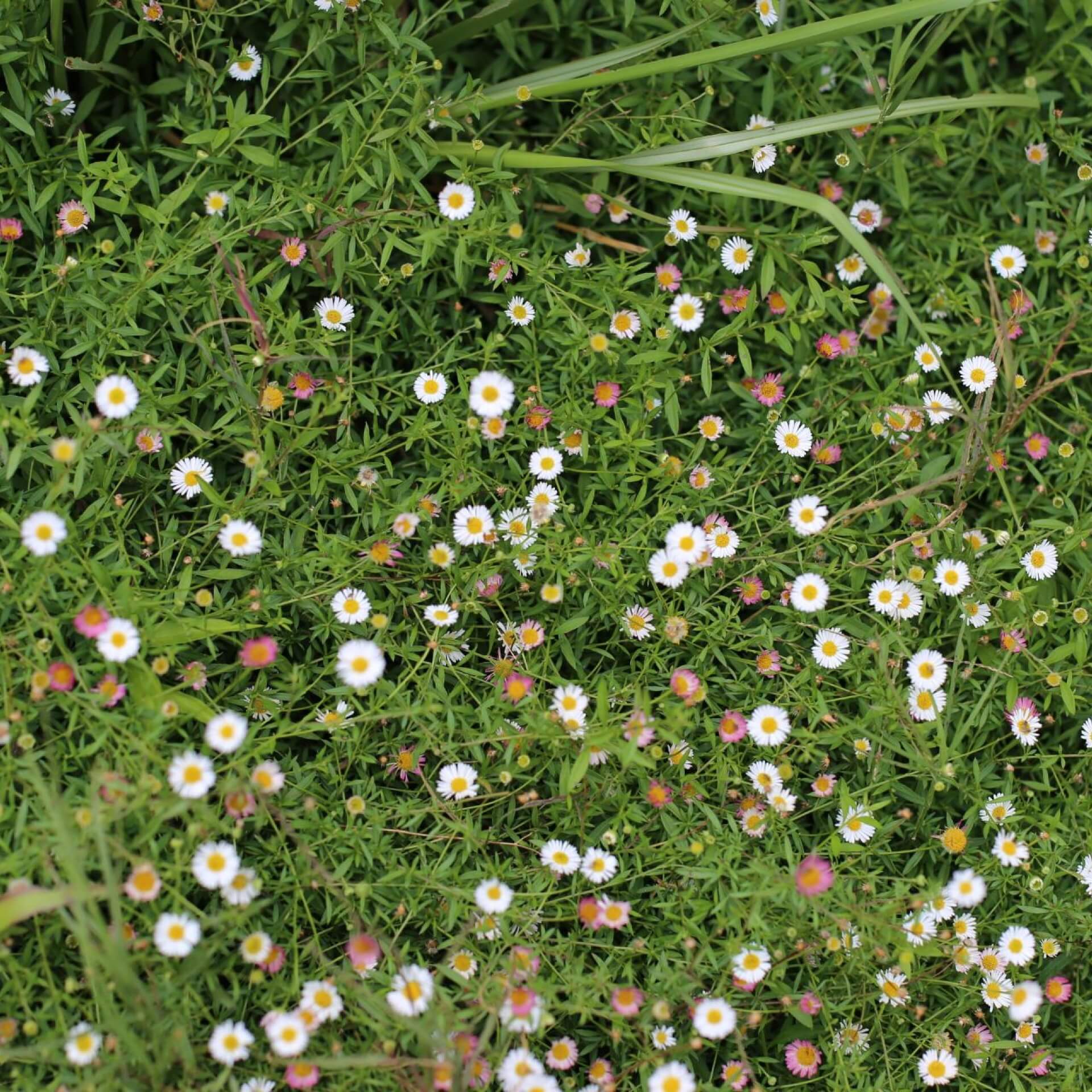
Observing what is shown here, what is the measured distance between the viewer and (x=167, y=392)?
2057mm

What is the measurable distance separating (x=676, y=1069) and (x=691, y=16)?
2.03 m

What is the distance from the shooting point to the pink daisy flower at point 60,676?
173cm

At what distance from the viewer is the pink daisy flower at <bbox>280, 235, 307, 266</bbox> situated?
2082 mm

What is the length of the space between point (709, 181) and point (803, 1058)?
1.67 m

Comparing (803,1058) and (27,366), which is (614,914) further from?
(27,366)

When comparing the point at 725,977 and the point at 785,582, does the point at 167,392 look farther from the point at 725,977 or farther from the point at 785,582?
the point at 725,977

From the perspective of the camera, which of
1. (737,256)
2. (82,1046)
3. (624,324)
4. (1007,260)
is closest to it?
(82,1046)

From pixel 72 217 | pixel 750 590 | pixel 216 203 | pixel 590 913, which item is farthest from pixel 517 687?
pixel 72 217

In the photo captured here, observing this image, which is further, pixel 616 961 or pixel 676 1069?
pixel 616 961

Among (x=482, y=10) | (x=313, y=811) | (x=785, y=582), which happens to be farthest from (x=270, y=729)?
(x=482, y=10)

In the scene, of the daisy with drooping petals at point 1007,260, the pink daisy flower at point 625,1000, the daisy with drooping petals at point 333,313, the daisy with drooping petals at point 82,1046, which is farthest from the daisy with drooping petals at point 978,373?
the daisy with drooping petals at point 82,1046

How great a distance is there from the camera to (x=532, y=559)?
203cm

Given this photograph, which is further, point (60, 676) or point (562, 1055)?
point (562, 1055)

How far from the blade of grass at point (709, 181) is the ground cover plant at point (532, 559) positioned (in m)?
0.01
